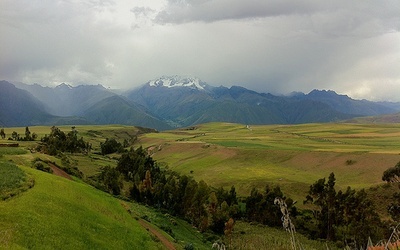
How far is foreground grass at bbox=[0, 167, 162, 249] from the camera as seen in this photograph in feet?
84.7

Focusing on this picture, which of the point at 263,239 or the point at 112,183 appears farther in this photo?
the point at 112,183

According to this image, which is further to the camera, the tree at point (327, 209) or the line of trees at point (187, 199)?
the line of trees at point (187, 199)

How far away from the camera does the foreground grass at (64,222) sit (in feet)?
84.7

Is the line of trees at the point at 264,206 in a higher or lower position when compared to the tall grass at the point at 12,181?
lower

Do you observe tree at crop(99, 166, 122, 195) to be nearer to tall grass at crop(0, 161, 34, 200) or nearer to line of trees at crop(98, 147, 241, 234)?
line of trees at crop(98, 147, 241, 234)

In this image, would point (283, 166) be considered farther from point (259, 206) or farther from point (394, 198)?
point (394, 198)

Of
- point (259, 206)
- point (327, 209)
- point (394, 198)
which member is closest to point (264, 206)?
point (259, 206)

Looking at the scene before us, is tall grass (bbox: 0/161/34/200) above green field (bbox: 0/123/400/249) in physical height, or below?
above

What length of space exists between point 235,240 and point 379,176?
66927 millimetres

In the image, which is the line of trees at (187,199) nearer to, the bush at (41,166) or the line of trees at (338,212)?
the bush at (41,166)

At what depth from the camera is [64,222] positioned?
30.6 m

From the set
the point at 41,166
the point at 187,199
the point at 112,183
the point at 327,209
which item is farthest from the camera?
the point at 187,199

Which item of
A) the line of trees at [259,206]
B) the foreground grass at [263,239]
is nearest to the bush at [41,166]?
the line of trees at [259,206]

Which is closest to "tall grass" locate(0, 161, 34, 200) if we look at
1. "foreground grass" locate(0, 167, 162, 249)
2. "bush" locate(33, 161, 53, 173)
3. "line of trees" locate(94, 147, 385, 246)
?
"foreground grass" locate(0, 167, 162, 249)
